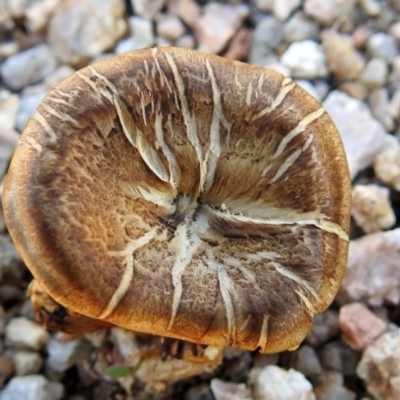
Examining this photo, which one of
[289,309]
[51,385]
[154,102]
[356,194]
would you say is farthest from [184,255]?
[356,194]

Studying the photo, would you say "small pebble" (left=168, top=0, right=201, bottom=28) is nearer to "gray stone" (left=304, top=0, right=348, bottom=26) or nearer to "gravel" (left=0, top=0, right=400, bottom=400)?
"gravel" (left=0, top=0, right=400, bottom=400)

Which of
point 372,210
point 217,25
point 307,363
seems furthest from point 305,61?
point 307,363

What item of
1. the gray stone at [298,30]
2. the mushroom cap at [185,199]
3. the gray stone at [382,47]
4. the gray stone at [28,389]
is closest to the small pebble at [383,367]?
the mushroom cap at [185,199]

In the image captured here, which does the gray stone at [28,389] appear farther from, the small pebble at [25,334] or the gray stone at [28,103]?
the gray stone at [28,103]

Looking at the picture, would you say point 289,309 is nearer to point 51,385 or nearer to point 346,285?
point 346,285

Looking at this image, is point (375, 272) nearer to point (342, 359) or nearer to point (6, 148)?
point (342, 359)
